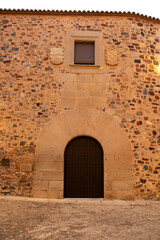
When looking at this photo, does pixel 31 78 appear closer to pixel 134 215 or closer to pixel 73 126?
pixel 73 126

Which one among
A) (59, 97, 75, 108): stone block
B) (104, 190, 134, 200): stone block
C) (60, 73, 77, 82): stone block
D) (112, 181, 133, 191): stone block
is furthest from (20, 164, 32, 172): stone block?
(60, 73, 77, 82): stone block

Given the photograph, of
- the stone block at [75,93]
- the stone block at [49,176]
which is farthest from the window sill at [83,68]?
the stone block at [49,176]

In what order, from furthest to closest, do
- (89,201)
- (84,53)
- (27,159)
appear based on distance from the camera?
(84,53), (27,159), (89,201)

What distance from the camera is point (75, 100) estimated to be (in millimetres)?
6172

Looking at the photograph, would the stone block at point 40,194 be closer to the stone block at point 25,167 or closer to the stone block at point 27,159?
the stone block at point 25,167

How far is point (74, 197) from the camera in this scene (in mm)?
5656

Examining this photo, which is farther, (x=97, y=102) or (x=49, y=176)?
(x=97, y=102)

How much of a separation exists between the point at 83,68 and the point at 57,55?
942mm

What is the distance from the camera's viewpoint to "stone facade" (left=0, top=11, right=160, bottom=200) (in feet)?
18.8

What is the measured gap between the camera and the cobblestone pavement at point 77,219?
2973 millimetres

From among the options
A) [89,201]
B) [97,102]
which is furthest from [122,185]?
[97,102]

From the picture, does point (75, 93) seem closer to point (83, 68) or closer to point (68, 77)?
point (68, 77)

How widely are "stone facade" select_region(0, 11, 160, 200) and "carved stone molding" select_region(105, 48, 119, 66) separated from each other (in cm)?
3

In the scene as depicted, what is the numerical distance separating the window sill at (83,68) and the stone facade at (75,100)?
0.10 ft
